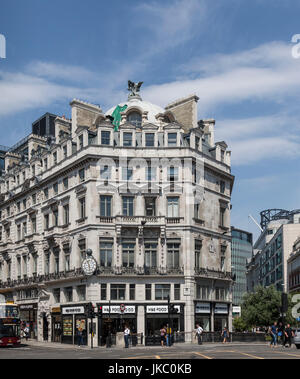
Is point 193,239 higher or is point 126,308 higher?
point 193,239

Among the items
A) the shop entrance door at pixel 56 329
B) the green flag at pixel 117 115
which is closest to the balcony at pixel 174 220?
the green flag at pixel 117 115

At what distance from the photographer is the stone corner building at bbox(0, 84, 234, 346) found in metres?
51.5

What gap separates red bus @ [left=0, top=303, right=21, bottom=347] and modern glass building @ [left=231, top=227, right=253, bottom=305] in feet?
454

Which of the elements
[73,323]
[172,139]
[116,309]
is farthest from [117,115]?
[73,323]

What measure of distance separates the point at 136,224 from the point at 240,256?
14302cm

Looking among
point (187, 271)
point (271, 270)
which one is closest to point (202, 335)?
point (187, 271)

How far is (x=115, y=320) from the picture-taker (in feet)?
167

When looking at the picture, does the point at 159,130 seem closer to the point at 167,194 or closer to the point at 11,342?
the point at 167,194

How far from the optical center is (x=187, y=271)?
52.2 meters

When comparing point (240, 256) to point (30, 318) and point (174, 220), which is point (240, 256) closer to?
point (30, 318)

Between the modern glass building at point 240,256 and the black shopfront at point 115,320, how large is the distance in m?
134

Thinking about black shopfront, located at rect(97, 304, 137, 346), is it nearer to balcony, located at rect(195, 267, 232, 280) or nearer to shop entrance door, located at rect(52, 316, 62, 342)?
balcony, located at rect(195, 267, 232, 280)

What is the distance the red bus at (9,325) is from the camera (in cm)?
4825
